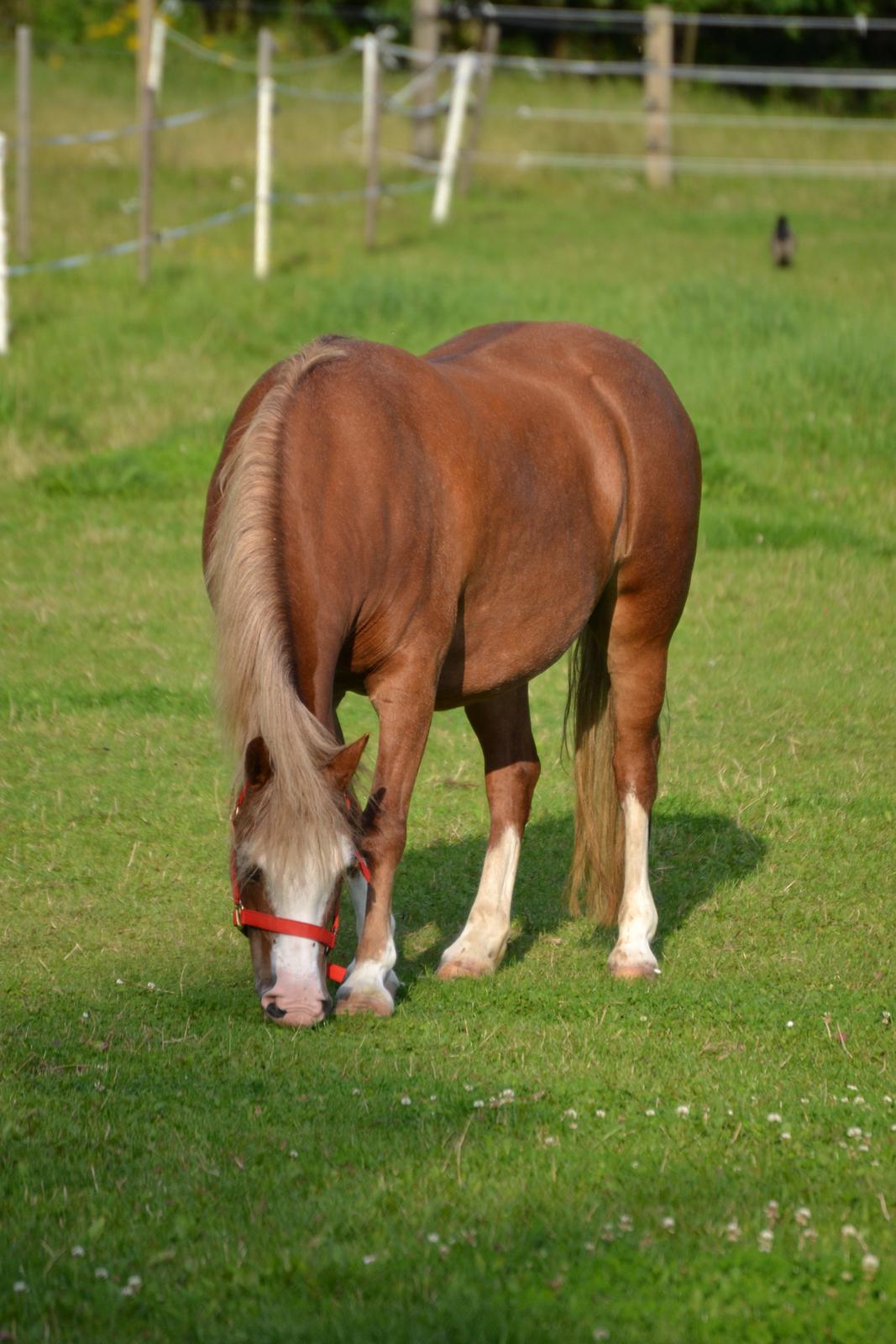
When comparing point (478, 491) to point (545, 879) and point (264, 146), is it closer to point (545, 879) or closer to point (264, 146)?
point (545, 879)

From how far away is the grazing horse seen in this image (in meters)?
3.72

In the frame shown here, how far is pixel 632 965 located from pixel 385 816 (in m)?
1.13

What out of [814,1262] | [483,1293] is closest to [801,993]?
[814,1262]

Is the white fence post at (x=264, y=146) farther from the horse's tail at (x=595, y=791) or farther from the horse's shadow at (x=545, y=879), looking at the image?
the horse's tail at (x=595, y=791)

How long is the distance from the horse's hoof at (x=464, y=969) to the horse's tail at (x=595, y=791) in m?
0.54

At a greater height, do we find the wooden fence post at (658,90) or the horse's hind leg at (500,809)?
the wooden fence post at (658,90)

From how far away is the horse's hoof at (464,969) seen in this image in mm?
4855

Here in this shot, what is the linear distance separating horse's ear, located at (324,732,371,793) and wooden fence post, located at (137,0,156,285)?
432 inches

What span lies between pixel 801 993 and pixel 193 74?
26485 millimetres

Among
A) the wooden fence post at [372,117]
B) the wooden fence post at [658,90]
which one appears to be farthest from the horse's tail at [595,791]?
the wooden fence post at [658,90]

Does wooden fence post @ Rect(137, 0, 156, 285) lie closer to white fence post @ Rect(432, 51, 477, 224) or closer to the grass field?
the grass field

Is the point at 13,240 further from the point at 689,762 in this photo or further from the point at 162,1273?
the point at 162,1273

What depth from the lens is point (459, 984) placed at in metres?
4.77

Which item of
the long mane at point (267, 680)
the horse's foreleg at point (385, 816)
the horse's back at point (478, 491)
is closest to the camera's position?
the long mane at point (267, 680)
